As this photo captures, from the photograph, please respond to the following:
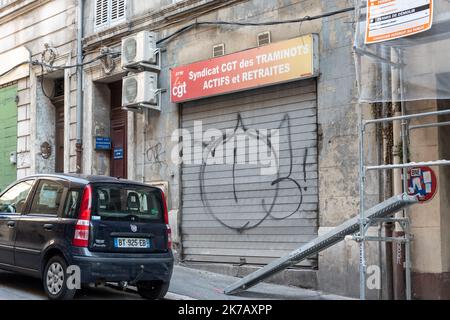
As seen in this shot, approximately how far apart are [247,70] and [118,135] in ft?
15.5

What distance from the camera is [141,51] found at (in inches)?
470

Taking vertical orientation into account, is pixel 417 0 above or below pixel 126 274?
above

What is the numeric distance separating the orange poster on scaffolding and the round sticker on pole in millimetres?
2102

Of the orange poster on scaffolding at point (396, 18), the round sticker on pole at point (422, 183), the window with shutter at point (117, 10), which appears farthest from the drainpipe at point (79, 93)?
the orange poster on scaffolding at point (396, 18)

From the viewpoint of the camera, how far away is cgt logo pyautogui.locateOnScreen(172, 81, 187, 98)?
11383 mm

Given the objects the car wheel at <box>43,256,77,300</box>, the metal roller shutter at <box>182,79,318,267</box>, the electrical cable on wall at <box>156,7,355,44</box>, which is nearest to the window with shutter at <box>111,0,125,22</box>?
the electrical cable on wall at <box>156,7,355,44</box>

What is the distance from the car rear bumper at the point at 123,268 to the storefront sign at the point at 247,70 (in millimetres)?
3624

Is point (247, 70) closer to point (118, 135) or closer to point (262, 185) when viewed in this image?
point (262, 185)

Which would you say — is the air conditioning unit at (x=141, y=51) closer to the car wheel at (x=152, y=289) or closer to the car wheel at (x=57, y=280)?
the car wheel at (x=152, y=289)

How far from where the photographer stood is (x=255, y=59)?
1011 centimetres

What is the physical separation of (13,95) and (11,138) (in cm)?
117
